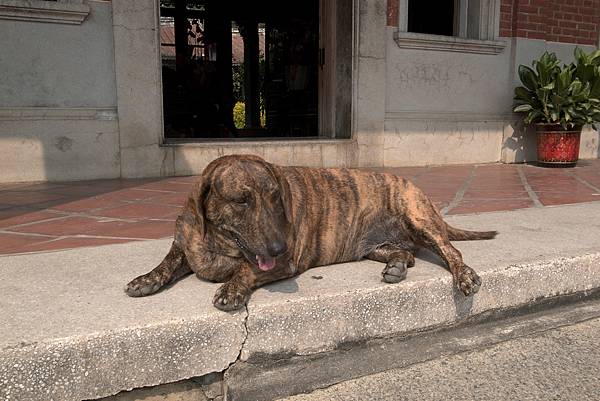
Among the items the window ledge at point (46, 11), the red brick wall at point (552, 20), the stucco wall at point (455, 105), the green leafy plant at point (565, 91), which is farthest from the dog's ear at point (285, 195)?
the red brick wall at point (552, 20)

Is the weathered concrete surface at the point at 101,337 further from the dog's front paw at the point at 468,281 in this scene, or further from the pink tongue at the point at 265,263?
the dog's front paw at the point at 468,281

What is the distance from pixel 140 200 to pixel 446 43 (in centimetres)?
497

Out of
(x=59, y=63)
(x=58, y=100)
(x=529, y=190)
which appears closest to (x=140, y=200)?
(x=58, y=100)

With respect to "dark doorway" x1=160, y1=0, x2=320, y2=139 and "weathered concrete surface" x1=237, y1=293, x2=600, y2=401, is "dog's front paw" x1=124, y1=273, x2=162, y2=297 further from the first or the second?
"dark doorway" x1=160, y1=0, x2=320, y2=139

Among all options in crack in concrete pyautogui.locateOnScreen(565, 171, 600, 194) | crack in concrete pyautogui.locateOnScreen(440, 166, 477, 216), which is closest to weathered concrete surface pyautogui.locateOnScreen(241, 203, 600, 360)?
crack in concrete pyautogui.locateOnScreen(440, 166, 477, 216)

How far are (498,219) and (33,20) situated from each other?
15.8 ft

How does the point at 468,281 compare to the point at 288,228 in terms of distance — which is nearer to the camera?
the point at 288,228

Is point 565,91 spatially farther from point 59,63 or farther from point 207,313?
point 207,313

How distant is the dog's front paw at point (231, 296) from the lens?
1939 millimetres

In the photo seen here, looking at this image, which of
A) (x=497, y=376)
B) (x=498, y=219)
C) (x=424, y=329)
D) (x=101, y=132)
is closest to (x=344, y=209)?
(x=424, y=329)

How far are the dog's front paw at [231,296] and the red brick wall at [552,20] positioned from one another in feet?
23.2

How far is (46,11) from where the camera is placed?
5.21 meters

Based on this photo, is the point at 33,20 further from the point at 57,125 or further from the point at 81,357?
the point at 81,357

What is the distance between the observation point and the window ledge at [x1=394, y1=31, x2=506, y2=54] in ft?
23.0
